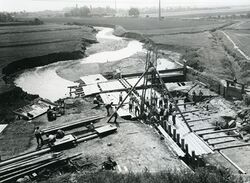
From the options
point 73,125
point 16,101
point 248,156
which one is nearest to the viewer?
point 248,156

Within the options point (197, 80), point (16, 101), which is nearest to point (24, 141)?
point (16, 101)

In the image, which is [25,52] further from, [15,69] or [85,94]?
[85,94]

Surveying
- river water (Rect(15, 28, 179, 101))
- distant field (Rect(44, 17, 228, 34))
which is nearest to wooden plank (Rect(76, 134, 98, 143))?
river water (Rect(15, 28, 179, 101))

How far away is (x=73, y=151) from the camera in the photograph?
16750 mm

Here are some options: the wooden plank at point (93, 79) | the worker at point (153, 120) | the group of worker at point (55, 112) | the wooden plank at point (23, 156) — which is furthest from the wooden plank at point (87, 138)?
the wooden plank at point (93, 79)

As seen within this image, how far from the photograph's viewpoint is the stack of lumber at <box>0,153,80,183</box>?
13914mm

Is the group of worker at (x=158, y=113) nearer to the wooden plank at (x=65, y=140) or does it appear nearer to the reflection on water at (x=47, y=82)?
the wooden plank at (x=65, y=140)

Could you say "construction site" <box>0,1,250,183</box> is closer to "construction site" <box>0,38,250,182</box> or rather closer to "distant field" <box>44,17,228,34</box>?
"construction site" <box>0,38,250,182</box>

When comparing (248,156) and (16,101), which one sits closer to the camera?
(248,156)

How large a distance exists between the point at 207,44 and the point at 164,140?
132ft

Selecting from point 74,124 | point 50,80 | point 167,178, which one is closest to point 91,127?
point 74,124

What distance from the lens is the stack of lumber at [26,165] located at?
548 inches

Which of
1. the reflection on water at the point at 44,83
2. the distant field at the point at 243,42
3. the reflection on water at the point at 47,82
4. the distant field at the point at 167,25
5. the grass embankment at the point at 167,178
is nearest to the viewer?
the grass embankment at the point at 167,178

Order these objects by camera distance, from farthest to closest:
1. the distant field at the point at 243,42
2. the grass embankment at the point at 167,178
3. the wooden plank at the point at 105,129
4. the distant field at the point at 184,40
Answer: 1. the distant field at the point at 184,40
2. the distant field at the point at 243,42
3. the wooden plank at the point at 105,129
4. the grass embankment at the point at 167,178
